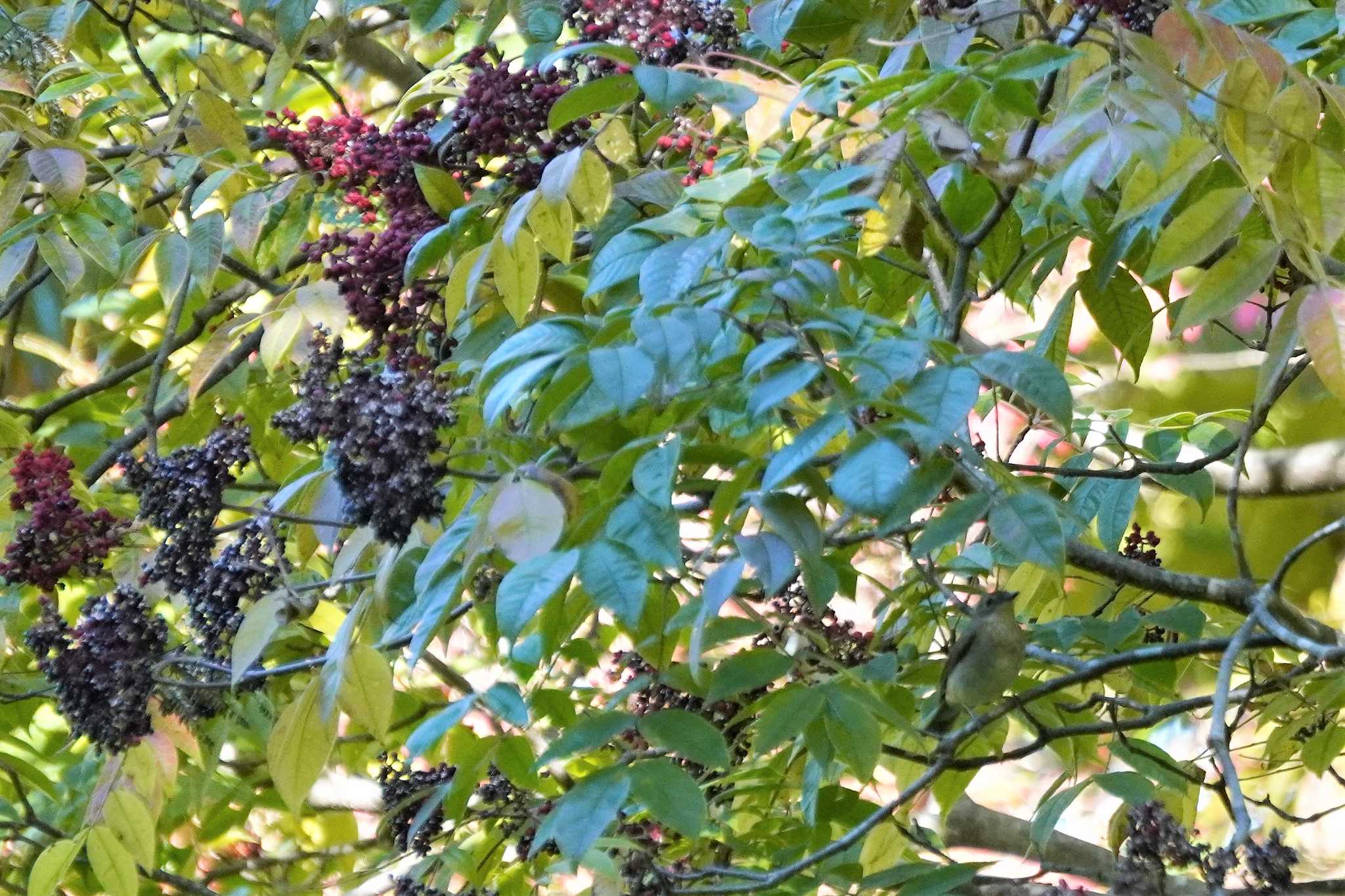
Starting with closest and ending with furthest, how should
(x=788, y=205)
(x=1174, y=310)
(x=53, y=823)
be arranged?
(x=788, y=205) → (x=1174, y=310) → (x=53, y=823)

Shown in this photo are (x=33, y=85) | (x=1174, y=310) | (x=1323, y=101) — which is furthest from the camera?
(x=33, y=85)

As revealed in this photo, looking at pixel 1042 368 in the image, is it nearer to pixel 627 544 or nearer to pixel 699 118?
pixel 627 544

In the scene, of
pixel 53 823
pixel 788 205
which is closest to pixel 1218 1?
pixel 788 205

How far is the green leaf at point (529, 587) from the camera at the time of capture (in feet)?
2.65

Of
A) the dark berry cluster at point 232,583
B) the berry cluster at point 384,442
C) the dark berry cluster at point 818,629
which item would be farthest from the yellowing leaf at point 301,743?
the dark berry cluster at point 818,629

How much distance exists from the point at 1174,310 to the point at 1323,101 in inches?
10.2

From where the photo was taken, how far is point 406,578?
3.67 ft

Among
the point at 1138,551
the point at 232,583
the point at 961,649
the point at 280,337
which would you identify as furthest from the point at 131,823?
the point at 1138,551

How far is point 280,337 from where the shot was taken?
1379 mm

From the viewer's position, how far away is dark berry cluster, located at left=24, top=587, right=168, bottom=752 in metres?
1.16

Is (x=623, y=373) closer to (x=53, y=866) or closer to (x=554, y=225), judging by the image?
(x=554, y=225)

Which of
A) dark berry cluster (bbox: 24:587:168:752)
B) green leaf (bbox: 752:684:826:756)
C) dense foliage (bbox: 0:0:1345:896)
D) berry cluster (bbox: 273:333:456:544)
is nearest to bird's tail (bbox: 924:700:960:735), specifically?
dense foliage (bbox: 0:0:1345:896)

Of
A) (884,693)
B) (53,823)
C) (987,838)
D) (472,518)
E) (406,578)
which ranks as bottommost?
(987,838)

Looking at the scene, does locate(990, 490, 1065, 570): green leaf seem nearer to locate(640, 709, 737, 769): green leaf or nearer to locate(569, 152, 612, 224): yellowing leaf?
locate(640, 709, 737, 769): green leaf
